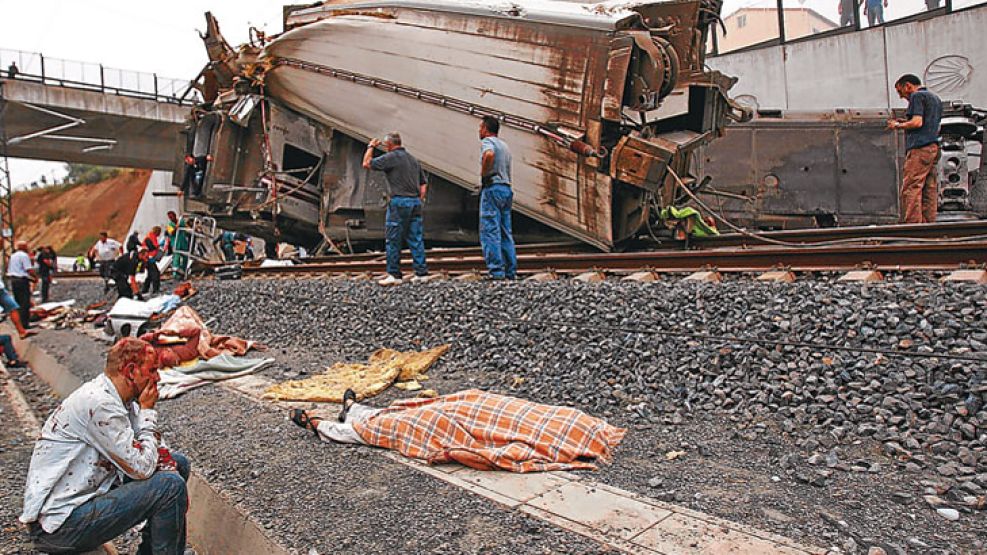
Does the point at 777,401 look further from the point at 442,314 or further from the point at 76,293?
the point at 76,293

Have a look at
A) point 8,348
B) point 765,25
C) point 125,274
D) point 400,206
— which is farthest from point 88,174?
point 400,206

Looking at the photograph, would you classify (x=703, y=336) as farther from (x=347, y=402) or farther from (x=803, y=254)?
(x=347, y=402)

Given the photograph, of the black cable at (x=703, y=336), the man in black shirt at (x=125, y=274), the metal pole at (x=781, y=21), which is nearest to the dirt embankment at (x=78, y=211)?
the man in black shirt at (x=125, y=274)

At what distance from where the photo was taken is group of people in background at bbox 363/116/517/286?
6559mm

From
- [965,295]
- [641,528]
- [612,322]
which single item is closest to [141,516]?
[641,528]

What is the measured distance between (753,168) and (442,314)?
790 cm

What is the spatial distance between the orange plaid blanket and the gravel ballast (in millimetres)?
190

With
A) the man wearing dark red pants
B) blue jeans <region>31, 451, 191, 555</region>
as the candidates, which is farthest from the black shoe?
the man wearing dark red pants

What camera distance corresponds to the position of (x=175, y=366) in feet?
22.7

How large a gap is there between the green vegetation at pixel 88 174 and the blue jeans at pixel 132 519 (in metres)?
79.0

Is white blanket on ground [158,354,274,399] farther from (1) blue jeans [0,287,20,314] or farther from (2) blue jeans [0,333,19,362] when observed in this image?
(1) blue jeans [0,287,20,314]

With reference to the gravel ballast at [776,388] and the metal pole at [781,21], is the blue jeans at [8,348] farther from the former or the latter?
the metal pole at [781,21]

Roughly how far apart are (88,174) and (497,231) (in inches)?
3306

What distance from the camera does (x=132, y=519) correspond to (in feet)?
9.41
